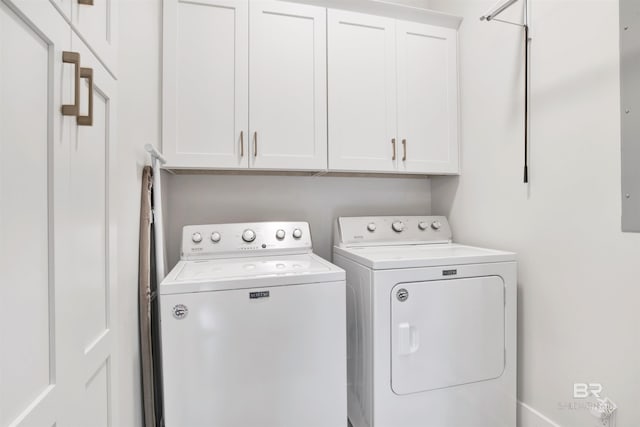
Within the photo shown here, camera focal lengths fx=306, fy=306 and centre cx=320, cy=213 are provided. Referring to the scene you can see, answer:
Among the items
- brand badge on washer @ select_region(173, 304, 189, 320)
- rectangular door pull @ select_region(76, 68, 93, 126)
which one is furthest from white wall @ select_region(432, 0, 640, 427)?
rectangular door pull @ select_region(76, 68, 93, 126)

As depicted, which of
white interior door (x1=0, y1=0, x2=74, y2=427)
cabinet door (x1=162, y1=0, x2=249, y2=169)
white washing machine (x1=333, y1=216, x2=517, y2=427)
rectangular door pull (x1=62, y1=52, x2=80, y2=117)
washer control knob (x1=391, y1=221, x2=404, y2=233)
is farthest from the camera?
washer control knob (x1=391, y1=221, x2=404, y2=233)

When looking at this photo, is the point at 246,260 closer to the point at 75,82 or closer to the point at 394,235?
the point at 394,235

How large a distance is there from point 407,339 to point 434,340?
0.14 meters

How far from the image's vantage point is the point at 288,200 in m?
2.09

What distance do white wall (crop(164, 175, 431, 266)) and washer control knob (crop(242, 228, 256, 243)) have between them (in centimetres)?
27

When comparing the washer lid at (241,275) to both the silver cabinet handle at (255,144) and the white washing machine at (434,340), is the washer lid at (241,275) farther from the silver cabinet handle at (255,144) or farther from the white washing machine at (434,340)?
the silver cabinet handle at (255,144)

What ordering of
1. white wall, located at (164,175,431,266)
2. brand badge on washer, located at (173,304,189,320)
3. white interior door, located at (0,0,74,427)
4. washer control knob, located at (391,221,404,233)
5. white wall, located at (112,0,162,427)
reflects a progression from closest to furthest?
white interior door, located at (0,0,74,427) < white wall, located at (112,0,162,427) < brand badge on washer, located at (173,304,189,320) < white wall, located at (164,175,431,266) < washer control knob, located at (391,221,404,233)

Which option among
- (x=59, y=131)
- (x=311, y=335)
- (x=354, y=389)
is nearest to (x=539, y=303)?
(x=354, y=389)

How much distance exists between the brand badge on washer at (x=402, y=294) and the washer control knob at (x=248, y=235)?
33.6 inches

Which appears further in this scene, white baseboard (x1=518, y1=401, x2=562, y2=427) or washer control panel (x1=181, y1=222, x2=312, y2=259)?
washer control panel (x1=181, y1=222, x2=312, y2=259)

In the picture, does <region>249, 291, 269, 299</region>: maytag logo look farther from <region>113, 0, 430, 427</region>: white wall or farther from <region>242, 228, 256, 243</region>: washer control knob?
<region>242, 228, 256, 243</region>: washer control knob

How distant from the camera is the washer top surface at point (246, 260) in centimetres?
122

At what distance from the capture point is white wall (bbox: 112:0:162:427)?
3.39 feet

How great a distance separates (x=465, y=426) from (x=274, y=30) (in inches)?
89.7
